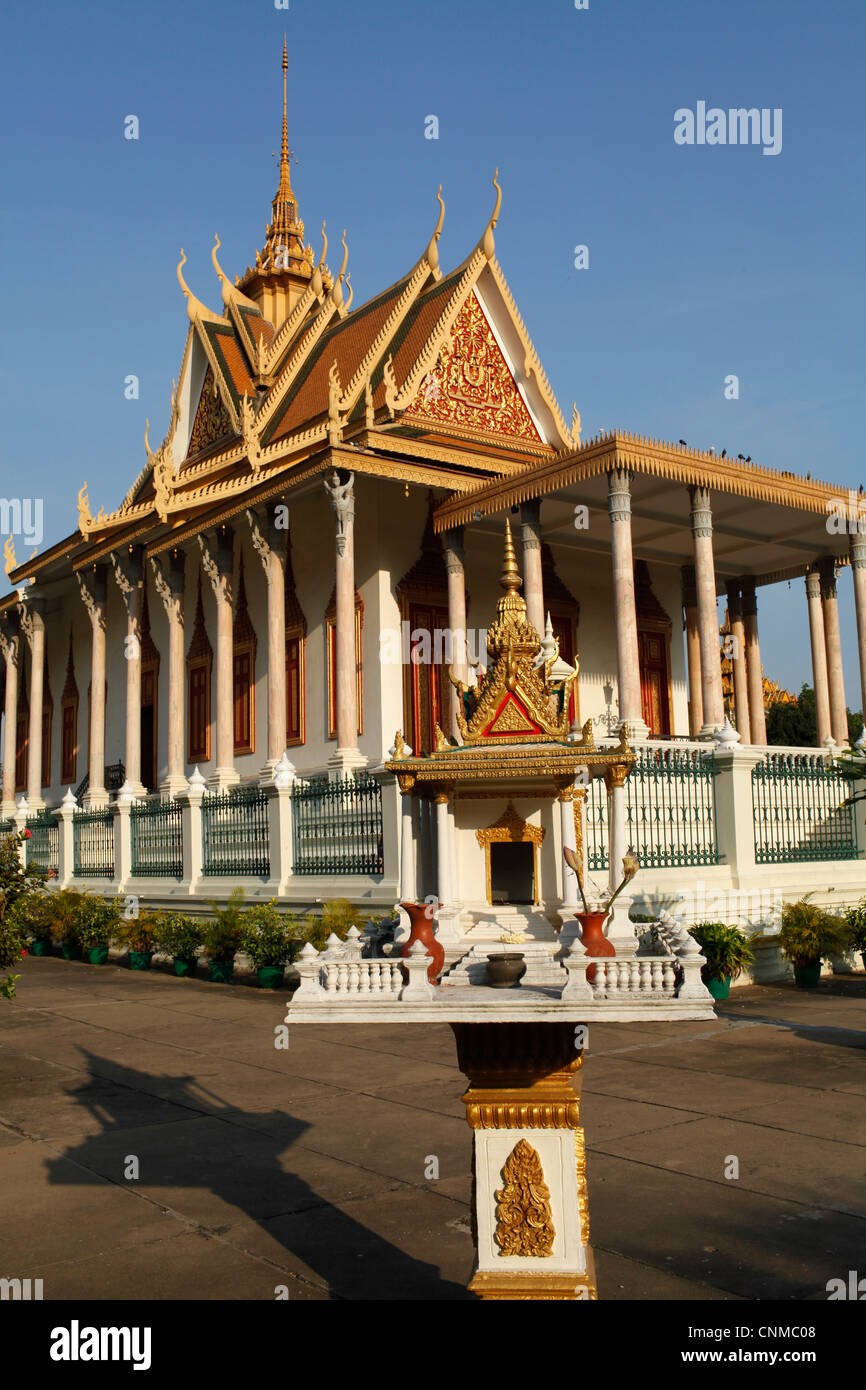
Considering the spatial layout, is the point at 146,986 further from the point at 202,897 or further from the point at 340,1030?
the point at 340,1030

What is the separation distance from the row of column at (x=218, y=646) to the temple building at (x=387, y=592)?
0.05 meters

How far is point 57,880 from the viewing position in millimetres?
22156

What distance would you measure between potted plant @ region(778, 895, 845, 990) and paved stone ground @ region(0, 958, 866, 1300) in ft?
6.67

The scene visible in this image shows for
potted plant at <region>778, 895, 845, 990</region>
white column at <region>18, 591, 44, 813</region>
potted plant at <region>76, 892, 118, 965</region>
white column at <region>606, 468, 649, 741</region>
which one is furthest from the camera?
white column at <region>18, 591, 44, 813</region>

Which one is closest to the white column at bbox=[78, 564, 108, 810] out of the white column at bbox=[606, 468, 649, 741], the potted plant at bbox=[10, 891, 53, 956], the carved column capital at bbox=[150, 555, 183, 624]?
the carved column capital at bbox=[150, 555, 183, 624]

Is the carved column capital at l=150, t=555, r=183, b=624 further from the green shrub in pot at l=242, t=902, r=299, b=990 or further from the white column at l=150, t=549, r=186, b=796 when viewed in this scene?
the green shrub in pot at l=242, t=902, r=299, b=990

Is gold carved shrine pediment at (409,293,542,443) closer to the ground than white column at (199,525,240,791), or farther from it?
farther from it

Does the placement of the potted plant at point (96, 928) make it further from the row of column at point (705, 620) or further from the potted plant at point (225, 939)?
the row of column at point (705, 620)

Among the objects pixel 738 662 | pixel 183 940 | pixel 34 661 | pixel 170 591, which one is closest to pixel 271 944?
pixel 183 940

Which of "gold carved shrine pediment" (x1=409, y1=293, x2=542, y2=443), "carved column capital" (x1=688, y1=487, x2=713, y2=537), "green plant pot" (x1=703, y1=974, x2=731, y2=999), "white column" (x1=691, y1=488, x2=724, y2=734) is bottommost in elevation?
"green plant pot" (x1=703, y1=974, x2=731, y2=999)

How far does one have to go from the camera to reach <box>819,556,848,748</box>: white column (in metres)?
20.8

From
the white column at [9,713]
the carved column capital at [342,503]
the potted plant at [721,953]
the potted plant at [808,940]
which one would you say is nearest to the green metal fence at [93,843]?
the carved column capital at [342,503]

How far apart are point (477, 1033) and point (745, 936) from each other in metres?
9.60
